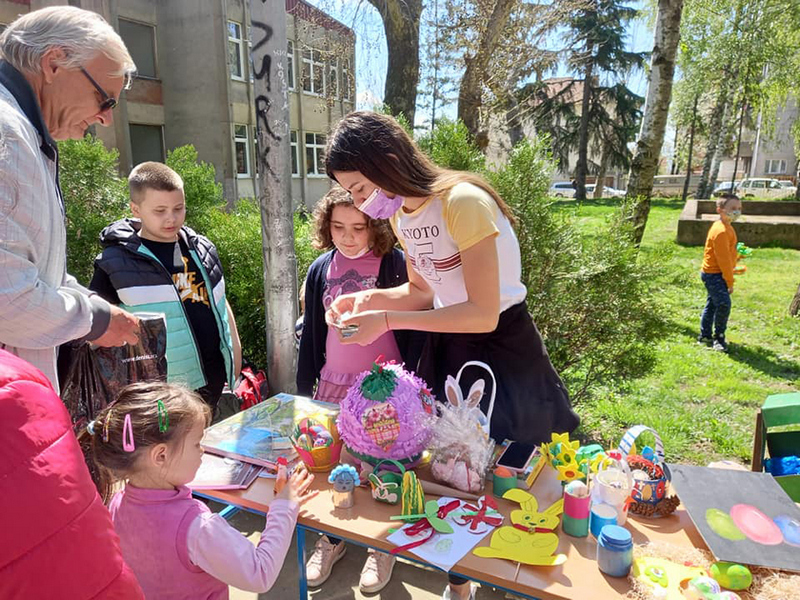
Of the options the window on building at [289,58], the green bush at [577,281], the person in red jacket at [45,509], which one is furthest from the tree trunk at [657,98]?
the person in red jacket at [45,509]

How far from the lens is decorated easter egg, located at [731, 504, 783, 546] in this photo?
130 centimetres

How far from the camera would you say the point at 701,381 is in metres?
4.89

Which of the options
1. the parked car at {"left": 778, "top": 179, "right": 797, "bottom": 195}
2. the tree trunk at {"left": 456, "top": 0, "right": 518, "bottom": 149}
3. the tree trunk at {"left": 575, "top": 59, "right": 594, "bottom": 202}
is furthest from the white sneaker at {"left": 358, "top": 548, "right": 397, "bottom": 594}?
the parked car at {"left": 778, "top": 179, "right": 797, "bottom": 195}

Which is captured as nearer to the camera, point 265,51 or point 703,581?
point 703,581

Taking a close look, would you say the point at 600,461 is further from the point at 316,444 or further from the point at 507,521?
the point at 316,444

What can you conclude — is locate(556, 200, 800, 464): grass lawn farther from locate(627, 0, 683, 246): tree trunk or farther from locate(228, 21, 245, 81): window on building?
locate(228, 21, 245, 81): window on building

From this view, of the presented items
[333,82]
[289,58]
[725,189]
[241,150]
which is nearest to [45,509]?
[333,82]

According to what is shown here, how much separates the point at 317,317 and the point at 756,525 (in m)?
1.82

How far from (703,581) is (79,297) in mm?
1751

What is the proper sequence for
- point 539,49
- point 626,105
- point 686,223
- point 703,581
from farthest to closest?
point 626,105 < point 686,223 < point 539,49 < point 703,581

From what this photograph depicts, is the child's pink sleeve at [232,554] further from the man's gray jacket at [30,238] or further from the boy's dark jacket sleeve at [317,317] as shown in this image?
the boy's dark jacket sleeve at [317,317]

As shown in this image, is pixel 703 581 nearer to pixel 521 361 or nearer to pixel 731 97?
pixel 521 361

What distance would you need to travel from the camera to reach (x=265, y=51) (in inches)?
99.0

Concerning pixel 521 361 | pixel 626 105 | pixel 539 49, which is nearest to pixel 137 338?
pixel 521 361
